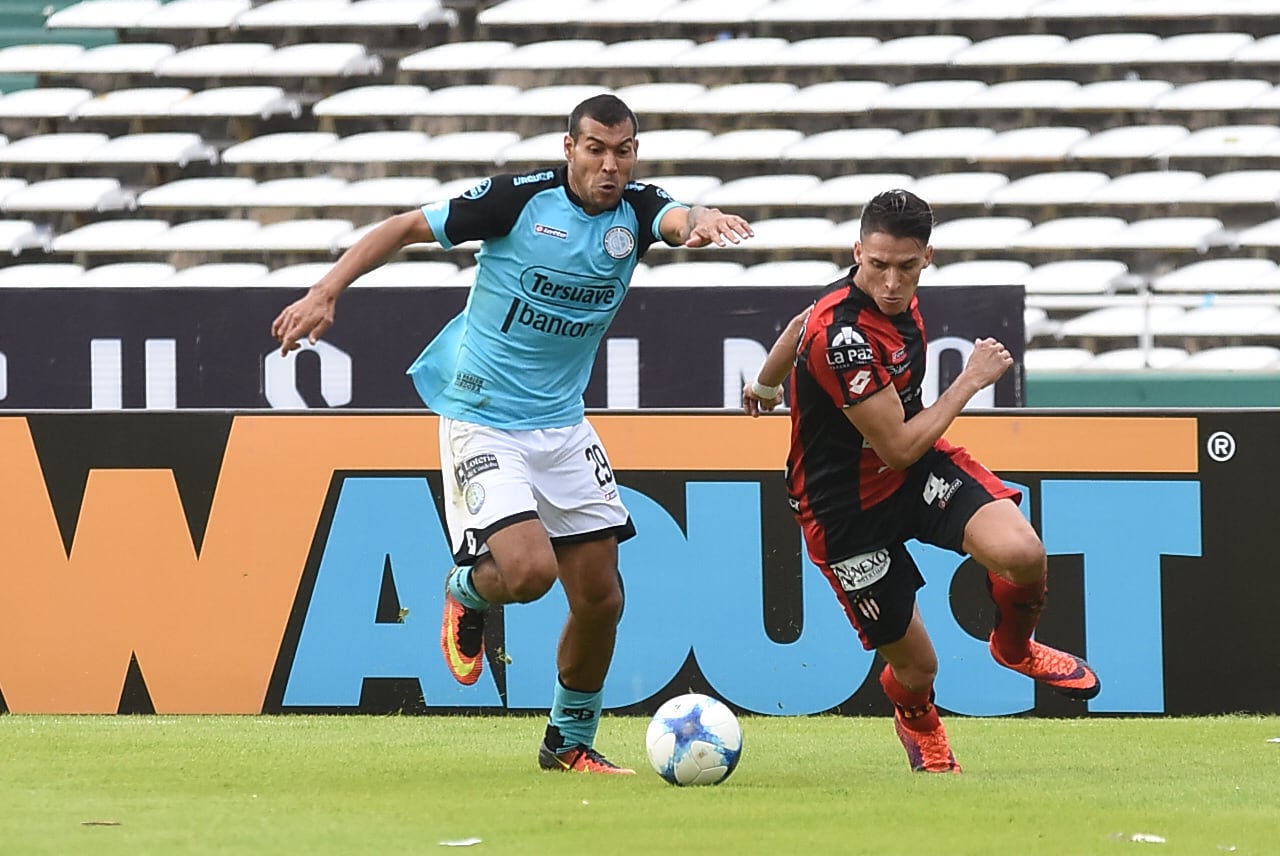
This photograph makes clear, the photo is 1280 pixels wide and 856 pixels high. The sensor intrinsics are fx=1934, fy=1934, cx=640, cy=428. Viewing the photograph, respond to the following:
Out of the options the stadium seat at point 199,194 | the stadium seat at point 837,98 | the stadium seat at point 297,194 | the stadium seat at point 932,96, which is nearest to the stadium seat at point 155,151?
the stadium seat at point 199,194

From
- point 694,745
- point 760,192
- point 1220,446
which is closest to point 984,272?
point 760,192

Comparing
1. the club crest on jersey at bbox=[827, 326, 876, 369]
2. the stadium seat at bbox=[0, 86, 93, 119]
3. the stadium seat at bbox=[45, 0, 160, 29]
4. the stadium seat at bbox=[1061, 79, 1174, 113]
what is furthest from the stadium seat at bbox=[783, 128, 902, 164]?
the club crest on jersey at bbox=[827, 326, 876, 369]

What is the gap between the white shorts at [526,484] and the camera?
590 centimetres

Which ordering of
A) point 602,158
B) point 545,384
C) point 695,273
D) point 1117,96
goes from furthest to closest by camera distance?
point 1117,96 → point 695,273 → point 545,384 → point 602,158

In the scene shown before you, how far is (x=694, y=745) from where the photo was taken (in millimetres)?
5625

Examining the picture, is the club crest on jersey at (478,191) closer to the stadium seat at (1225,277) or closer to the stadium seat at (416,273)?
the stadium seat at (416,273)

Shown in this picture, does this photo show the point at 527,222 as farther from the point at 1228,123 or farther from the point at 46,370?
the point at 1228,123

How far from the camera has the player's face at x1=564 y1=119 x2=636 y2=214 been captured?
19.1 ft

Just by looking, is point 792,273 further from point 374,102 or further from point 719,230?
point 719,230

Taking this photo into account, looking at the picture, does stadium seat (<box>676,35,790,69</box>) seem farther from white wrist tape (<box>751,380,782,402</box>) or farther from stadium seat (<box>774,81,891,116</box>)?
white wrist tape (<box>751,380,782,402</box>)

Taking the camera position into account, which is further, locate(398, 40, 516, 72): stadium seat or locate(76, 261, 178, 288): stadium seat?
locate(398, 40, 516, 72): stadium seat

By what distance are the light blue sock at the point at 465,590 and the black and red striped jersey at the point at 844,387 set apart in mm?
1052

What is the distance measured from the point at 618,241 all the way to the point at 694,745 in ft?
5.11

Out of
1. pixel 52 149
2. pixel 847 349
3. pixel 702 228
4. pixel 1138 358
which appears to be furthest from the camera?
pixel 52 149
